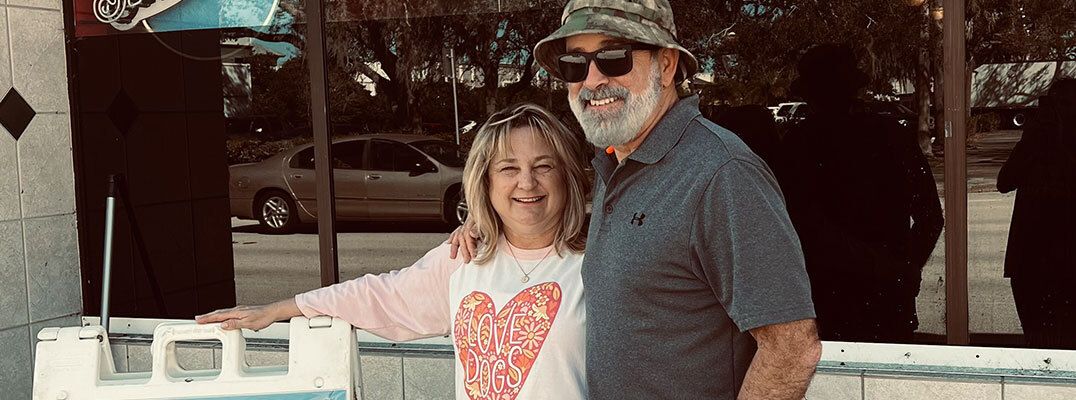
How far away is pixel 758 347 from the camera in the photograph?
185 cm

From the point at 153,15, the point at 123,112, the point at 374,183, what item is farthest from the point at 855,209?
the point at 123,112

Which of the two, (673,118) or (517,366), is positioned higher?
(673,118)

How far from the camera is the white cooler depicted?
7.57ft

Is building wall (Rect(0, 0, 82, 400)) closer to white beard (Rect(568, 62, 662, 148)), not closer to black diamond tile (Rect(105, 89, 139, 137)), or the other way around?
black diamond tile (Rect(105, 89, 139, 137))

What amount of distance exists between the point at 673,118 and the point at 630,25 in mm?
172

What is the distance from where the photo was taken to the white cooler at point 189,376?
231 centimetres

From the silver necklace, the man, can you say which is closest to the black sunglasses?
the man

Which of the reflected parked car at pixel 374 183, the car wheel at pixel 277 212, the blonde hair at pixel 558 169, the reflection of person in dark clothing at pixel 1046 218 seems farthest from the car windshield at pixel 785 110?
the blonde hair at pixel 558 169

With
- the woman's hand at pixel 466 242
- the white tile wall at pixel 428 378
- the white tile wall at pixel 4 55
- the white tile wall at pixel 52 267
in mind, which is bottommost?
the white tile wall at pixel 428 378

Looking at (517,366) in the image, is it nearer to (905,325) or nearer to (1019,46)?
(905,325)

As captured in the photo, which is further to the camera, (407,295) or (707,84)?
(707,84)

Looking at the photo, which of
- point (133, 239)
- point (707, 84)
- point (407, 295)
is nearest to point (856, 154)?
point (707, 84)

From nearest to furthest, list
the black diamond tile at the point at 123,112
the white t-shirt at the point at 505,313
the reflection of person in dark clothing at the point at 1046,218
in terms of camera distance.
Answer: the white t-shirt at the point at 505,313 → the reflection of person in dark clothing at the point at 1046,218 → the black diamond tile at the point at 123,112

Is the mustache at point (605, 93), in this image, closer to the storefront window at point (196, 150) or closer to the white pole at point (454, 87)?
the storefront window at point (196, 150)
